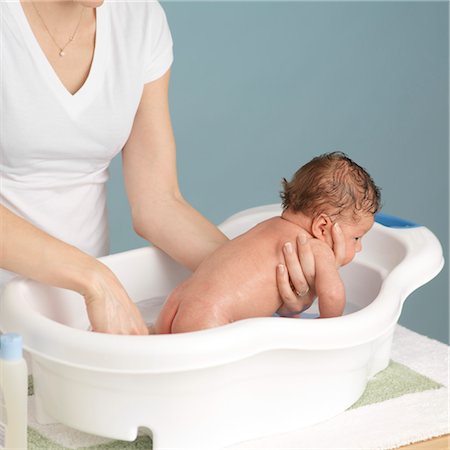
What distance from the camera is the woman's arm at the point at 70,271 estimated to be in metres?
1.60

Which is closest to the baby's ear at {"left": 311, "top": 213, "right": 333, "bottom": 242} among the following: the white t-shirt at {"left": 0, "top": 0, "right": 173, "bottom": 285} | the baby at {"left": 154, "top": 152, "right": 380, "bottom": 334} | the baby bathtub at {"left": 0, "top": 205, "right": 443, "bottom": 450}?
the baby at {"left": 154, "top": 152, "right": 380, "bottom": 334}

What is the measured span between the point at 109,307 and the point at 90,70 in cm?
51

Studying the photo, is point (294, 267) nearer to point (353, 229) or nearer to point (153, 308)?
point (353, 229)

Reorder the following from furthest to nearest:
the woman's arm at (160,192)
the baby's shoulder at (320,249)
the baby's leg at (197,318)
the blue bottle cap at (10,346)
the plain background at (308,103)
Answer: the plain background at (308,103)
the woman's arm at (160,192)
the baby's shoulder at (320,249)
the baby's leg at (197,318)
the blue bottle cap at (10,346)

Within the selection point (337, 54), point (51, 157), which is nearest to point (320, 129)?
point (337, 54)

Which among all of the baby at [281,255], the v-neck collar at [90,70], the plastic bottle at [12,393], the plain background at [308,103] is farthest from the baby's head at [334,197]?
the plain background at [308,103]

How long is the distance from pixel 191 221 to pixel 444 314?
6.17 ft

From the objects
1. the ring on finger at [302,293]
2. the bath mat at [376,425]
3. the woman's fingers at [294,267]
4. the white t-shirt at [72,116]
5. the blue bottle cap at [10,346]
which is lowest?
the bath mat at [376,425]

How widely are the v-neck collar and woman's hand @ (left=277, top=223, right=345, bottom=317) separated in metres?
0.44

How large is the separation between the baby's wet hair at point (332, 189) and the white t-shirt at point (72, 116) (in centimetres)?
34

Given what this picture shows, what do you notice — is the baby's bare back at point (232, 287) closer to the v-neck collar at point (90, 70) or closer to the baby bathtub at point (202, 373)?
the baby bathtub at point (202, 373)

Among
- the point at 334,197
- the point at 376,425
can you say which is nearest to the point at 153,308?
the point at 334,197

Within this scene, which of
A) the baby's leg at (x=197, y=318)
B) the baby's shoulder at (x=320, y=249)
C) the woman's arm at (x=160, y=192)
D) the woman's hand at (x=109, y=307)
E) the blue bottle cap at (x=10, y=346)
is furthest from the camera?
the woman's arm at (x=160, y=192)

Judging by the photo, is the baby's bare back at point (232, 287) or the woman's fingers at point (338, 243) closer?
the baby's bare back at point (232, 287)
